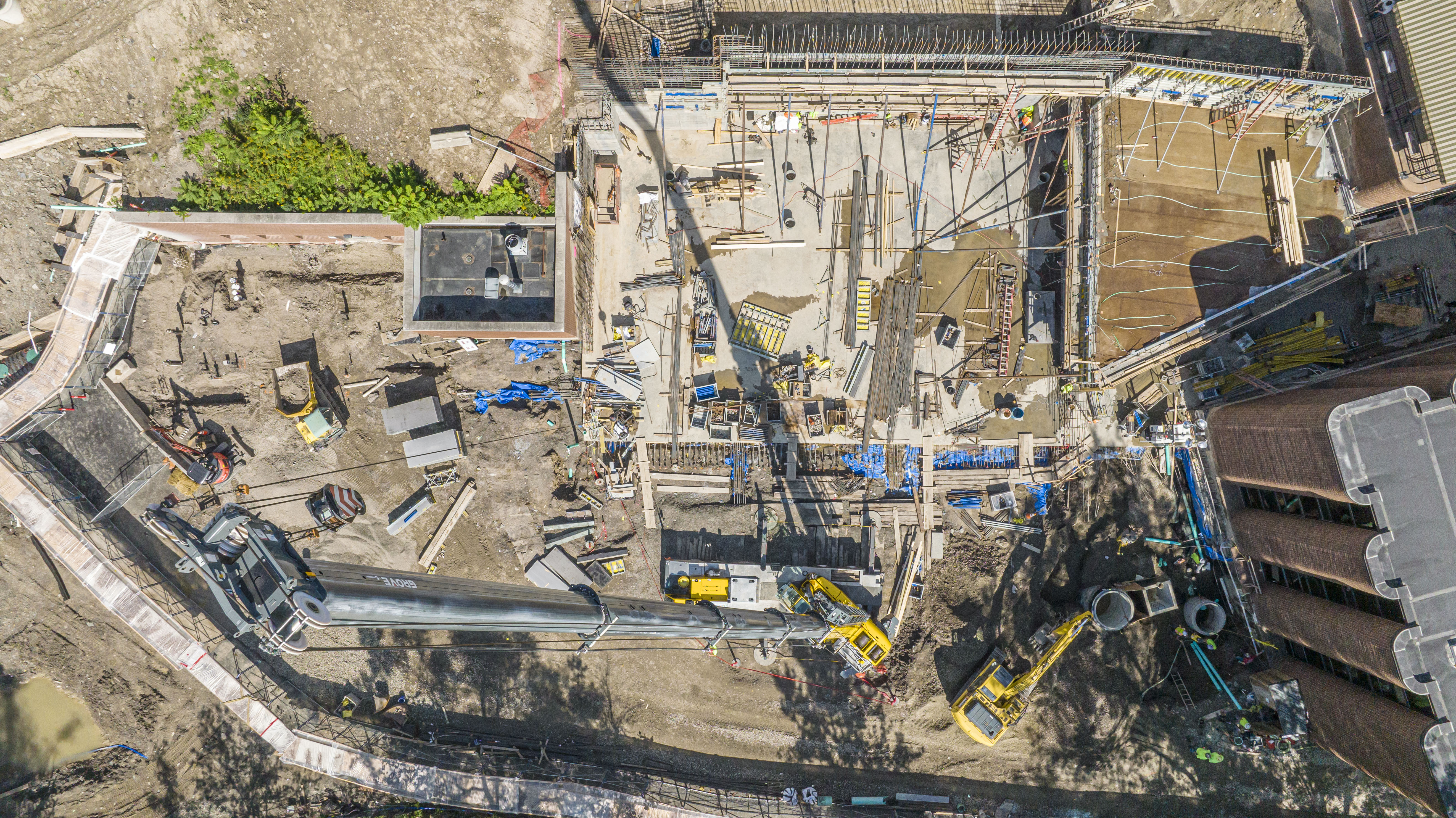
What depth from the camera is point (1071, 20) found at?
22.6 meters

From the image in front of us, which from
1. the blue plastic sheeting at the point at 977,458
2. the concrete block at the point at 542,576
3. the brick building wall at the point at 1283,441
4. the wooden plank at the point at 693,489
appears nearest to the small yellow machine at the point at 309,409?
the concrete block at the point at 542,576

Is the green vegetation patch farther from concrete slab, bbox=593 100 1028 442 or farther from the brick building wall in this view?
the brick building wall

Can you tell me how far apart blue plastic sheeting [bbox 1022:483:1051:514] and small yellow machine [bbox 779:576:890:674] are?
694 centimetres

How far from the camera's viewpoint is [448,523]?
2355cm

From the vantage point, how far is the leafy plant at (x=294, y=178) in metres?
21.2

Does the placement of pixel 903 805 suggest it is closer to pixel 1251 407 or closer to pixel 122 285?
pixel 1251 407

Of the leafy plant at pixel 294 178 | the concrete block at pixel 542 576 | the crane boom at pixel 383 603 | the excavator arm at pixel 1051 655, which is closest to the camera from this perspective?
the crane boom at pixel 383 603

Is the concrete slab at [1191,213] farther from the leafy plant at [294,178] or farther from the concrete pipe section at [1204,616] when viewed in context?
the leafy plant at [294,178]

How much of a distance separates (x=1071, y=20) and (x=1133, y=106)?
353 cm

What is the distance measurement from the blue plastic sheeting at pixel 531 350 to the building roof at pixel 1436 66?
27.5m

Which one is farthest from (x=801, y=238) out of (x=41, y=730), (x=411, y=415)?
(x=41, y=730)

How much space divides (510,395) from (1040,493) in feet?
61.1

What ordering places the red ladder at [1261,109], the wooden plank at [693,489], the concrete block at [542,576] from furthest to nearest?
1. the wooden plank at [693,489]
2. the concrete block at [542,576]
3. the red ladder at [1261,109]

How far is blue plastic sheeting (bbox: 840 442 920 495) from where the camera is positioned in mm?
23719
